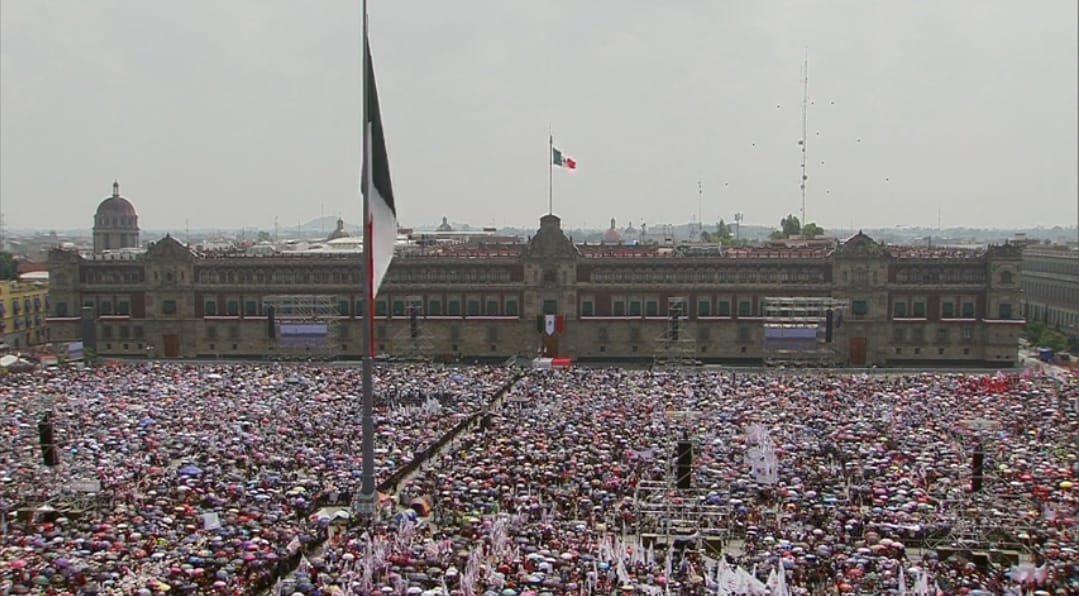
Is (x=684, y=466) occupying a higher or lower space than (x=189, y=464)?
higher

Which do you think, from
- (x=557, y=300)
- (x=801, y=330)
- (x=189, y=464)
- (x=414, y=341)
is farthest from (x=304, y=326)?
(x=189, y=464)

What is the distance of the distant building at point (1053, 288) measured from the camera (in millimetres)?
85088

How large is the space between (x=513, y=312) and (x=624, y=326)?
24.5 ft

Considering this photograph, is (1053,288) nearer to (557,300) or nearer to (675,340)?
(675,340)

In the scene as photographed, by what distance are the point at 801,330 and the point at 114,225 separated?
253ft

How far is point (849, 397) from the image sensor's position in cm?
5044

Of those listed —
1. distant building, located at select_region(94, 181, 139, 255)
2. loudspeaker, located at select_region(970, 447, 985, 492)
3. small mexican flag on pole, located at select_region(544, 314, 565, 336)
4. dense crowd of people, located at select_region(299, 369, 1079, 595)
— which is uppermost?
distant building, located at select_region(94, 181, 139, 255)

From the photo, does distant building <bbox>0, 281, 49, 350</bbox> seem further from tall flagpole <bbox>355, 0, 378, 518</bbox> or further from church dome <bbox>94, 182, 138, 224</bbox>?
tall flagpole <bbox>355, 0, 378, 518</bbox>

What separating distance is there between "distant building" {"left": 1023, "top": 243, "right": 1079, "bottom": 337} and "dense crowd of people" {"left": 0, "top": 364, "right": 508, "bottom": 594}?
5123 cm

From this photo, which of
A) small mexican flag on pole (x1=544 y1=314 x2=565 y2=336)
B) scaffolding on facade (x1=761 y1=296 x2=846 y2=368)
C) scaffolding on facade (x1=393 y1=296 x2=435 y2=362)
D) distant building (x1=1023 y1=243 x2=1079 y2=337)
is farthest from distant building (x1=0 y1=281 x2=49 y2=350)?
distant building (x1=1023 y1=243 x2=1079 y2=337)

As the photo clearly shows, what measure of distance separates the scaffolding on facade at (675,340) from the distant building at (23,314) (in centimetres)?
4540

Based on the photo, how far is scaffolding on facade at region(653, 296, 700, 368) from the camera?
69062 millimetres

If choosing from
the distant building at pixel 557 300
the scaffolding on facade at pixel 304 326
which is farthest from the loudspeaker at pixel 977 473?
the scaffolding on facade at pixel 304 326

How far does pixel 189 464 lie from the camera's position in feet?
122
